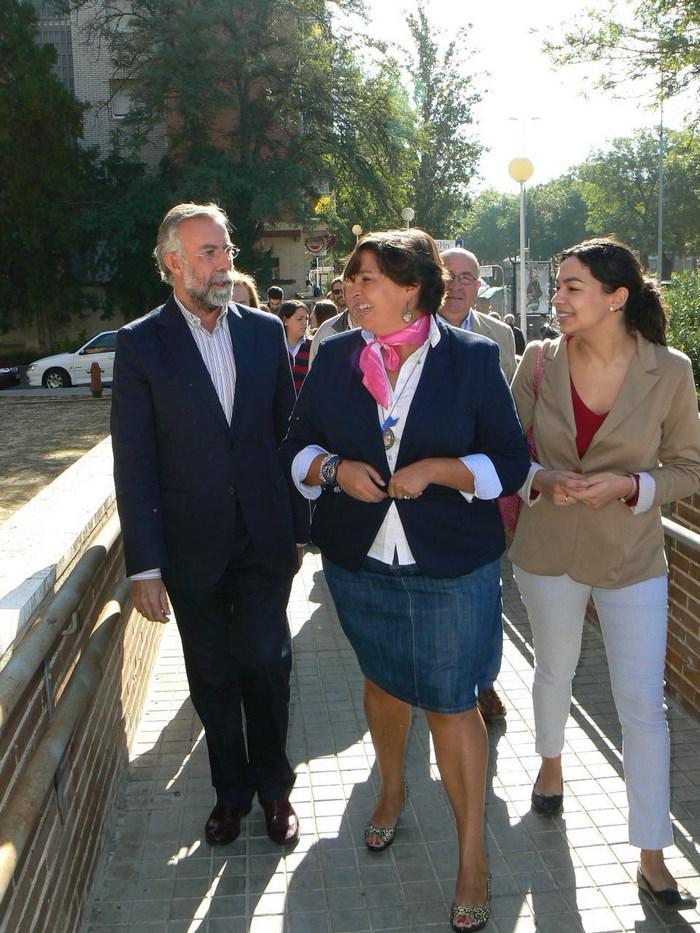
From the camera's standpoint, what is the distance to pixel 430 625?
126 inches

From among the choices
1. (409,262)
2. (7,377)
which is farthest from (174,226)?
(7,377)

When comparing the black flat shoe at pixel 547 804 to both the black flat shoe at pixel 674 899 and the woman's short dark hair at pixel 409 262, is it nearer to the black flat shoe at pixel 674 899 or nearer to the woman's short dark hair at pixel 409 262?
the black flat shoe at pixel 674 899

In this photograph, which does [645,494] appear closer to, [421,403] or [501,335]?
[421,403]

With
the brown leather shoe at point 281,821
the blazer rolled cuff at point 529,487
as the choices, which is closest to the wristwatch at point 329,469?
the blazer rolled cuff at point 529,487

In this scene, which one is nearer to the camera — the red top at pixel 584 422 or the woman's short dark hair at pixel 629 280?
the woman's short dark hair at pixel 629 280

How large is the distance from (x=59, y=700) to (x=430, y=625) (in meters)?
1.14

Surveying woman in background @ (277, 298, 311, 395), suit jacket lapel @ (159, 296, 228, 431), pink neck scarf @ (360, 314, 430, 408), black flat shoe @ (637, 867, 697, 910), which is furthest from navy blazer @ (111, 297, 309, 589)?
woman in background @ (277, 298, 311, 395)

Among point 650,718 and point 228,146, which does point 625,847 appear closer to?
point 650,718

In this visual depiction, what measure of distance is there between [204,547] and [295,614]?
2.94 metres

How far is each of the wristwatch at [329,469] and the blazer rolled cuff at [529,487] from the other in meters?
0.69

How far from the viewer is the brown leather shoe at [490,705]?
15.4 ft

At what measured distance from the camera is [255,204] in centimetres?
3155

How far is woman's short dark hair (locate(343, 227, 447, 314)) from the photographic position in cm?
315

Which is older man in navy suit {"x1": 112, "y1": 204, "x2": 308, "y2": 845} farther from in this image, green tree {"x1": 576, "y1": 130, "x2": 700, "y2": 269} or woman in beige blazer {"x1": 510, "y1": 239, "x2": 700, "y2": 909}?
green tree {"x1": 576, "y1": 130, "x2": 700, "y2": 269}
